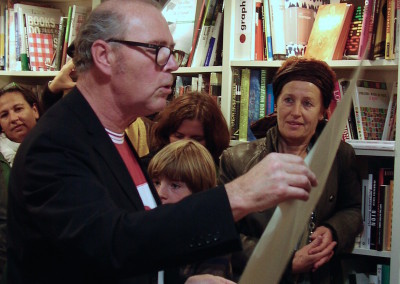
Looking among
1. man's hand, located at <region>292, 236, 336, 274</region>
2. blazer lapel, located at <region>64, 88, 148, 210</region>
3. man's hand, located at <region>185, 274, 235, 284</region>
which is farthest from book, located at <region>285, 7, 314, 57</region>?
blazer lapel, located at <region>64, 88, 148, 210</region>

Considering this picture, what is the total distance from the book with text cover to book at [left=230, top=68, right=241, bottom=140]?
13.7 inches

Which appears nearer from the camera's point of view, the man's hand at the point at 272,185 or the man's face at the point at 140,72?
the man's hand at the point at 272,185

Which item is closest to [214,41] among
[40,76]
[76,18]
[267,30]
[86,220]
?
[267,30]

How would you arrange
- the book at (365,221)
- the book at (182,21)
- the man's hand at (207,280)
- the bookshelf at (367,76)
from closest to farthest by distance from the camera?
the man's hand at (207,280) → the bookshelf at (367,76) → the book at (365,221) → the book at (182,21)

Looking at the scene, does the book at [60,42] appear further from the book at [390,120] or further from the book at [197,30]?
the book at [390,120]

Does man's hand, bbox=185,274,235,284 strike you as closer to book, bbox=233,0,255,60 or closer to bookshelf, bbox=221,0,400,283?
bookshelf, bbox=221,0,400,283

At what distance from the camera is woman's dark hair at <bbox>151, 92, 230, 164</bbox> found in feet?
7.54

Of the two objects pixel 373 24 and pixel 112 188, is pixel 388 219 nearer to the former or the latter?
pixel 373 24

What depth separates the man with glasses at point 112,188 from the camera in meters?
0.89

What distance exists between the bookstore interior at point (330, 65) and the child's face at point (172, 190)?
0.74m

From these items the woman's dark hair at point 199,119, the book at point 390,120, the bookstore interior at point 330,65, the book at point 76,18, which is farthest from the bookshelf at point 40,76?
the book at point 390,120

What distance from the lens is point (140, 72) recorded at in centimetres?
118

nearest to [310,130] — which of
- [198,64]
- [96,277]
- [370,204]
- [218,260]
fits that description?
[370,204]

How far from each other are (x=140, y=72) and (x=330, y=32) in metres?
1.47
